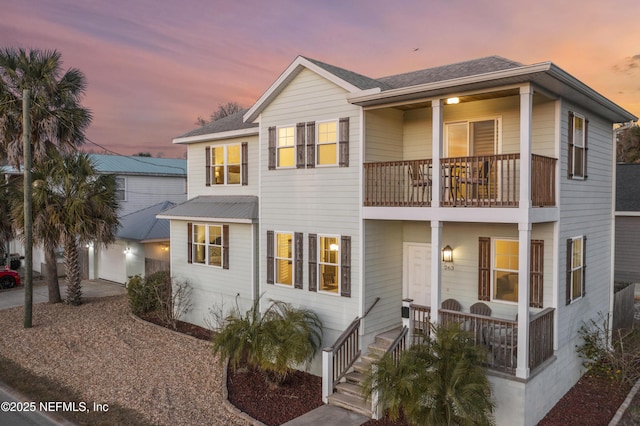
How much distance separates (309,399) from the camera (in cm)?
1045

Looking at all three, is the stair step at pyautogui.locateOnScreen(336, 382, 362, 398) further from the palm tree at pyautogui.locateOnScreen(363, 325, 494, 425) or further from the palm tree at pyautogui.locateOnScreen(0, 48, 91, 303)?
the palm tree at pyautogui.locateOnScreen(0, 48, 91, 303)

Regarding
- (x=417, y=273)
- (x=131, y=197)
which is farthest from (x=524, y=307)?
(x=131, y=197)

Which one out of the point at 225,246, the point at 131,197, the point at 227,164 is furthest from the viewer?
the point at 131,197

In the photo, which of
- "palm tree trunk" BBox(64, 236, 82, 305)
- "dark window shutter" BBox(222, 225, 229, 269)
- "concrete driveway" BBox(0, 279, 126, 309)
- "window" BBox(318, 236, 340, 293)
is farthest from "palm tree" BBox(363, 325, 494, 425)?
"concrete driveway" BBox(0, 279, 126, 309)

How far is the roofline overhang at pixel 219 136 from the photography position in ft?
48.2

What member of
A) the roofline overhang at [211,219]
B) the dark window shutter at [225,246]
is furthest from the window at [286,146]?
the dark window shutter at [225,246]

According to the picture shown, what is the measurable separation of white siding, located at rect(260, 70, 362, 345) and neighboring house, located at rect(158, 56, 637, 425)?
0.04 metres

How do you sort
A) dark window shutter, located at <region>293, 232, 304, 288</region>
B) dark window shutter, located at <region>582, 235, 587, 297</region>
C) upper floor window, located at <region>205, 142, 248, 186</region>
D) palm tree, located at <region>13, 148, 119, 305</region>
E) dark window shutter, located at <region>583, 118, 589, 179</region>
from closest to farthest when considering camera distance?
dark window shutter, located at <region>583, 118, 589, 179</region>, dark window shutter, located at <region>582, 235, 587, 297</region>, dark window shutter, located at <region>293, 232, 304, 288</region>, upper floor window, located at <region>205, 142, 248, 186</region>, palm tree, located at <region>13, 148, 119, 305</region>

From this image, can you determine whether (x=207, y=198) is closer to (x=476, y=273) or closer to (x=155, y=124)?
(x=476, y=273)

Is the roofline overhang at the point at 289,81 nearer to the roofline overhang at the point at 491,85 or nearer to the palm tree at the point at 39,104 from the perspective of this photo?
the roofline overhang at the point at 491,85

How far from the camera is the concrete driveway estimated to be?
798 inches

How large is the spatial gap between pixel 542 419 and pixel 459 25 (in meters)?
14.1

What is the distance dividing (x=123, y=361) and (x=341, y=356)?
6.55m

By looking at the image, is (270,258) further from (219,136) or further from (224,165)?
(219,136)
